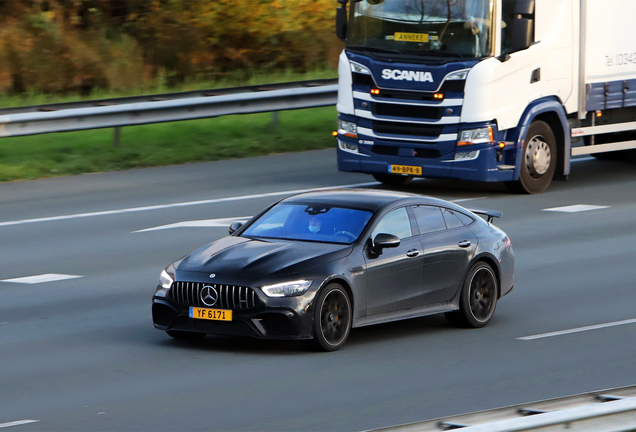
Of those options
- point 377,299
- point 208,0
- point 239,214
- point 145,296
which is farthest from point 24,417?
point 208,0

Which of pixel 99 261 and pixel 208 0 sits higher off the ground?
pixel 208 0

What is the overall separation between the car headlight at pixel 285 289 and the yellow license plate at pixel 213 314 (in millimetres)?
359

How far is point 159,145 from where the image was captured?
24.1 meters

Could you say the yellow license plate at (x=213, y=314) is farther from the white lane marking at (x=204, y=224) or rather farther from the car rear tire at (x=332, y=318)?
the white lane marking at (x=204, y=224)

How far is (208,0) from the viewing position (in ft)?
105

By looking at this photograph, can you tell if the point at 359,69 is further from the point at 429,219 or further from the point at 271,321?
the point at 271,321

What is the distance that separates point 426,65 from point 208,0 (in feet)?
45.6

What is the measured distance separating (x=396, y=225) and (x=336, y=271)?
1132mm

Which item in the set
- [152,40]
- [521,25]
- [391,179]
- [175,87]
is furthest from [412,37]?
[152,40]

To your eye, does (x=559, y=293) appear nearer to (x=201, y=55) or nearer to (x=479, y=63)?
(x=479, y=63)

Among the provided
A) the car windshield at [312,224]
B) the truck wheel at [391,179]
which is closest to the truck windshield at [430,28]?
the truck wheel at [391,179]

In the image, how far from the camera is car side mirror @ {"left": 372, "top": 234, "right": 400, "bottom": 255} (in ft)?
36.7

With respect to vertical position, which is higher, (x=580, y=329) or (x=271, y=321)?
(x=271, y=321)

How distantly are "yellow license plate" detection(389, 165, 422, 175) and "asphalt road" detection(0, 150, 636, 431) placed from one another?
2.91 ft
